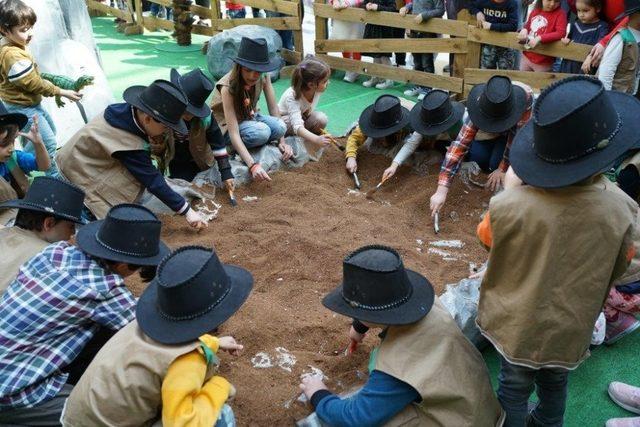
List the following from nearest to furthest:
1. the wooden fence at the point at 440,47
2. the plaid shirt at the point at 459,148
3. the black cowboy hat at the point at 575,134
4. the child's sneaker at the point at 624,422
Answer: the black cowboy hat at the point at 575,134 → the child's sneaker at the point at 624,422 → the plaid shirt at the point at 459,148 → the wooden fence at the point at 440,47

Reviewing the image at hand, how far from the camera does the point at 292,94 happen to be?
431 centimetres

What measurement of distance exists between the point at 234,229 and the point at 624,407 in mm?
2226

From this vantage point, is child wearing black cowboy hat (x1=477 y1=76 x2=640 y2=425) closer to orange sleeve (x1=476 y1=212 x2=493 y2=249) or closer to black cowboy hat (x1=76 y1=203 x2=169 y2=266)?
orange sleeve (x1=476 y1=212 x2=493 y2=249)

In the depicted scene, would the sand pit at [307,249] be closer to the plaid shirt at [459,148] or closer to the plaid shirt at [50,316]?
the plaid shirt at [459,148]

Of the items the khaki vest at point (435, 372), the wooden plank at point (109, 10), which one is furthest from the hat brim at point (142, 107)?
the wooden plank at point (109, 10)

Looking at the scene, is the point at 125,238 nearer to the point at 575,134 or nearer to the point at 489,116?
the point at 575,134

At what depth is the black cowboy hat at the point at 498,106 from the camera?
10.6 ft

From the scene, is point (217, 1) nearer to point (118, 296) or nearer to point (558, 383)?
point (118, 296)

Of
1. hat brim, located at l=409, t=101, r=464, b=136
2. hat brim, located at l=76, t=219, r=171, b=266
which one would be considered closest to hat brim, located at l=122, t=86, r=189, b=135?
hat brim, located at l=76, t=219, r=171, b=266

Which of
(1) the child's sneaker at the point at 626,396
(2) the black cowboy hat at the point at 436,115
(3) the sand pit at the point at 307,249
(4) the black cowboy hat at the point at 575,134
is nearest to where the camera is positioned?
(4) the black cowboy hat at the point at 575,134

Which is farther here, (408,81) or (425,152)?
(408,81)

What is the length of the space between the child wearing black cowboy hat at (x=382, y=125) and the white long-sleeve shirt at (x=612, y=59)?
54.3 inches

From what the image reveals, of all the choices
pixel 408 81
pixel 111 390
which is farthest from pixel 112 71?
pixel 111 390

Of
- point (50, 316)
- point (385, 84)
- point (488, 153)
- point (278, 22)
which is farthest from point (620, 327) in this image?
point (278, 22)
